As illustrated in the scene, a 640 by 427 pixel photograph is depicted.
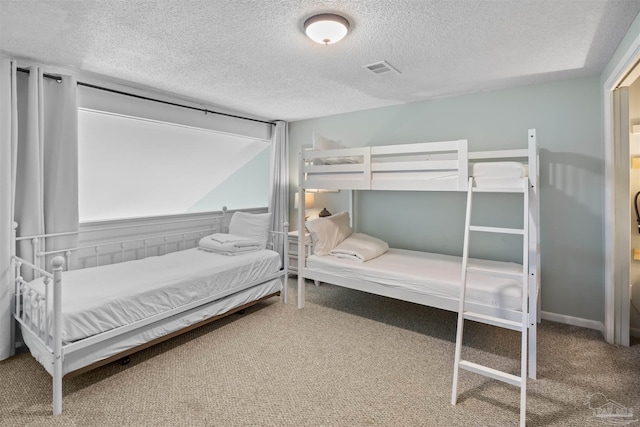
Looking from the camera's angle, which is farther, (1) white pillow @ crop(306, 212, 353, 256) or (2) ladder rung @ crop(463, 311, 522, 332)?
(1) white pillow @ crop(306, 212, 353, 256)

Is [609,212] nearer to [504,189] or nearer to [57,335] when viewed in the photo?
[504,189]

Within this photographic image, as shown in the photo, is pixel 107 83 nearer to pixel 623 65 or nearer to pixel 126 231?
pixel 126 231

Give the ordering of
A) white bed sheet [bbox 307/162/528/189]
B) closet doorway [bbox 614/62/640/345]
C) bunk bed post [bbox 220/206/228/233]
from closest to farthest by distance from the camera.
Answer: white bed sheet [bbox 307/162/528/189], closet doorway [bbox 614/62/640/345], bunk bed post [bbox 220/206/228/233]

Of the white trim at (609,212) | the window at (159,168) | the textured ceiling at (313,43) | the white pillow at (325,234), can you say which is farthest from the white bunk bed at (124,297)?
the white trim at (609,212)

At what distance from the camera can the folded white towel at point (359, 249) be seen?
3.52 metres

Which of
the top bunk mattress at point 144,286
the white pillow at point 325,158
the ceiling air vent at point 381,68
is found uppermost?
the ceiling air vent at point 381,68

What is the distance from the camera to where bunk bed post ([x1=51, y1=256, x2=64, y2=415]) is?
2045 mm

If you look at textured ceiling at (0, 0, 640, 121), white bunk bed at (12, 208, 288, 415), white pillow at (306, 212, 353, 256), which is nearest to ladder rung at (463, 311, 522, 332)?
white pillow at (306, 212, 353, 256)

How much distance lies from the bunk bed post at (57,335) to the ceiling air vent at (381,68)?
271 centimetres

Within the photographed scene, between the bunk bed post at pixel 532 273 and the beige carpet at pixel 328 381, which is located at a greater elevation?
the bunk bed post at pixel 532 273

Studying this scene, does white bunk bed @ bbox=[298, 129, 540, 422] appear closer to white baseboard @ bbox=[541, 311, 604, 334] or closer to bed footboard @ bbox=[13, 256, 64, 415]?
white baseboard @ bbox=[541, 311, 604, 334]

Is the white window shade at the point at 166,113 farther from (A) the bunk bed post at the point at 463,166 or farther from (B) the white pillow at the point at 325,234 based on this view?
(A) the bunk bed post at the point at 463,166

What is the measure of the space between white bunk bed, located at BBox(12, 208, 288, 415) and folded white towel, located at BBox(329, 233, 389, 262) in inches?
30.2

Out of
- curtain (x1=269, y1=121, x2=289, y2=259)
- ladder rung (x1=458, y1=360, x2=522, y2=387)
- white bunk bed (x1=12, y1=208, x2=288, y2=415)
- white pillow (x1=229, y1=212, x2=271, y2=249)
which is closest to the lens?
ladder rung (x1=458, y1=360, x2=522, y2=387)
